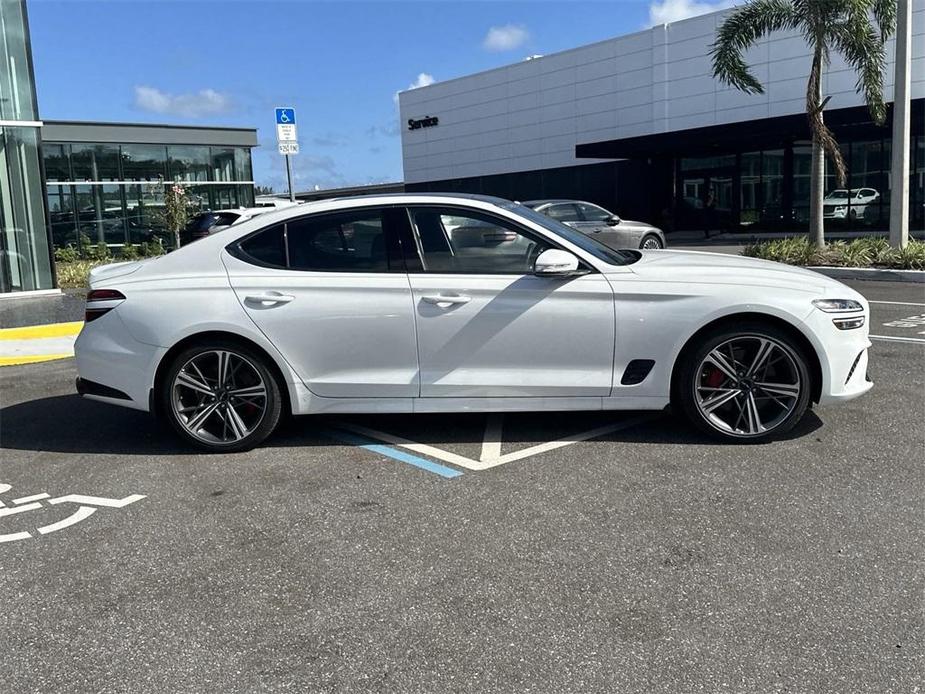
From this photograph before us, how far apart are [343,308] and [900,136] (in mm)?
14293

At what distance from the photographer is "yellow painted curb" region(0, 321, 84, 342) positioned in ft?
33.1

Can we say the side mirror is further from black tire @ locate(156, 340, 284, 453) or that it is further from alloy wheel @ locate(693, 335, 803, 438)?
black tire @ locate(156, 340, 284, 453)

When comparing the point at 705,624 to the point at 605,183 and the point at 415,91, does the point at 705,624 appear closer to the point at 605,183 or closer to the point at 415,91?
the point at 605,183

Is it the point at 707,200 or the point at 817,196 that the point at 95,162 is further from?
the point at 817,196

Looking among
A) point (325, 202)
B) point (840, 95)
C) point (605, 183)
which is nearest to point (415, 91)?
point (605, 183)

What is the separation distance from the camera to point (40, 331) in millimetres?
10359

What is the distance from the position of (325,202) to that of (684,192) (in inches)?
1095

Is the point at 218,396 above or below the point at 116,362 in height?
below

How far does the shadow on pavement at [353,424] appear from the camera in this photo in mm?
5133

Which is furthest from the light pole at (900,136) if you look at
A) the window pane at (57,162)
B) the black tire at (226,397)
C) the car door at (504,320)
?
the window pane at (57,162)

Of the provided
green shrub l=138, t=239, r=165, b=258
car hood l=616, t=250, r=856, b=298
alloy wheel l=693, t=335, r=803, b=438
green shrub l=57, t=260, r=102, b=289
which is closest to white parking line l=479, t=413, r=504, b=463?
alloy wheel l=693, t=335, r=803, b=438

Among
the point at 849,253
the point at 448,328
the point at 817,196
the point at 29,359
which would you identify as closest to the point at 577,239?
the point at 448,328

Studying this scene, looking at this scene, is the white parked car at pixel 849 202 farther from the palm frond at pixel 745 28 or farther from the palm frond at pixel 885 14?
the palm frond at pixel 745 28

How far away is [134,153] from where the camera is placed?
30812 millimetres
